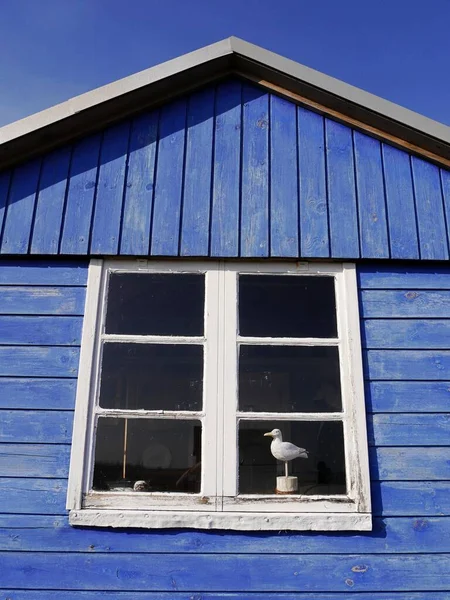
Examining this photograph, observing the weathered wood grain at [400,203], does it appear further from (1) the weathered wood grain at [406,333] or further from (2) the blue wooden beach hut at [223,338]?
(1) the weathered wood grain at [406,333]

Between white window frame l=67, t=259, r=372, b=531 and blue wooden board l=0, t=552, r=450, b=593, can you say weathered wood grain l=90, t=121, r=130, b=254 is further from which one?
blue wooden board l=0, t=552, r=450, b=593

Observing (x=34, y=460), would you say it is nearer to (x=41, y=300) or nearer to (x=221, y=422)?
(x=41, y=300)

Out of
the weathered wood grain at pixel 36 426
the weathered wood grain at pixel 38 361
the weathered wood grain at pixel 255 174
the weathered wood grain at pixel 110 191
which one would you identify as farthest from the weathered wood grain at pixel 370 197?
the weathered wood grain at pixel 36 426

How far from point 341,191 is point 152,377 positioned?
1.77 m

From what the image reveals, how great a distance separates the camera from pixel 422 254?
3.48 metres

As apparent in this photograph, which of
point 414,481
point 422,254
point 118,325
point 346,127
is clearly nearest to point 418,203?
point 422,254

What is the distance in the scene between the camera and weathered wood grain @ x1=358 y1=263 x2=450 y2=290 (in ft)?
11.4

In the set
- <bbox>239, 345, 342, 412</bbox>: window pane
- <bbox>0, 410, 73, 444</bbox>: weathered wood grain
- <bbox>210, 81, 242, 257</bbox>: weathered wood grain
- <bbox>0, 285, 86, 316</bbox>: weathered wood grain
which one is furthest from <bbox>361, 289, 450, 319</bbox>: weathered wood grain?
<bbox>0, 410, 73, 444</bbox>: weathered wood grain

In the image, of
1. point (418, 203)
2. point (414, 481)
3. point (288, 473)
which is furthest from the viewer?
point (418, 203)

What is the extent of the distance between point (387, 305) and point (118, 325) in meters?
1.61

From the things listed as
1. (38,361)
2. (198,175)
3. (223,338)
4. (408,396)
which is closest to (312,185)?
(198,175)

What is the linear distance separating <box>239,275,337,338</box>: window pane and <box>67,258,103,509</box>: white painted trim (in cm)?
88

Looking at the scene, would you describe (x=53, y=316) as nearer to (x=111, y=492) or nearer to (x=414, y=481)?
(x=111, y=492)

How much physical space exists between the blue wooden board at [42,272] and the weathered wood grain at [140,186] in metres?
0.30
